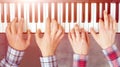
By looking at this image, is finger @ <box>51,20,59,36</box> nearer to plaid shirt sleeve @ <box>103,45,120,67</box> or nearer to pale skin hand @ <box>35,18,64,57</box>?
pale skin hand @ <box>35,18,64,57</box>

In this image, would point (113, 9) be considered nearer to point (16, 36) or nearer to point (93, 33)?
point (93, 33)

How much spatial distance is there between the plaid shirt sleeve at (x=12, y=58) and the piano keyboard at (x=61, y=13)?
0.08 m

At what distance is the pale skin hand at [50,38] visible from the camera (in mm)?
863

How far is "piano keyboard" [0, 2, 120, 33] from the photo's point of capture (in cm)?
86

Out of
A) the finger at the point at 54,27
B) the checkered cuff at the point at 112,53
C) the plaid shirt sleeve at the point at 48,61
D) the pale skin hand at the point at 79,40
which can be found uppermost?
the finger at the point at 54,27

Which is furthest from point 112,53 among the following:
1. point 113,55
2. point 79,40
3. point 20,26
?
point 20,26

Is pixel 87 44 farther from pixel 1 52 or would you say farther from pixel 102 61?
pixel 1 52

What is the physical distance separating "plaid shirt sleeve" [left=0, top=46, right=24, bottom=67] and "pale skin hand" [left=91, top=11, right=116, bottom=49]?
0.79 ft

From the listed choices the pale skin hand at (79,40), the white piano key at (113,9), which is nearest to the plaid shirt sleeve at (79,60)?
the pale skin hand at (79,40)

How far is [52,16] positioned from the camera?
87 cm

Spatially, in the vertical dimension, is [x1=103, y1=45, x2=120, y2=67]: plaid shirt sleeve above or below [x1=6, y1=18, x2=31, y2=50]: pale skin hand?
below

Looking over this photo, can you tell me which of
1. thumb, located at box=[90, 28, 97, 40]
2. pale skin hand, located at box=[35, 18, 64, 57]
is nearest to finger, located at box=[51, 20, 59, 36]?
pale skin hand, located at box=[35, 18, 64, 57]

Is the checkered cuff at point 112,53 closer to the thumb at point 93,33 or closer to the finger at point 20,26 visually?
the thumb at point 93,33

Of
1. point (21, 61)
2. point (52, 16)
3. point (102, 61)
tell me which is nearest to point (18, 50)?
point (21, 61)
